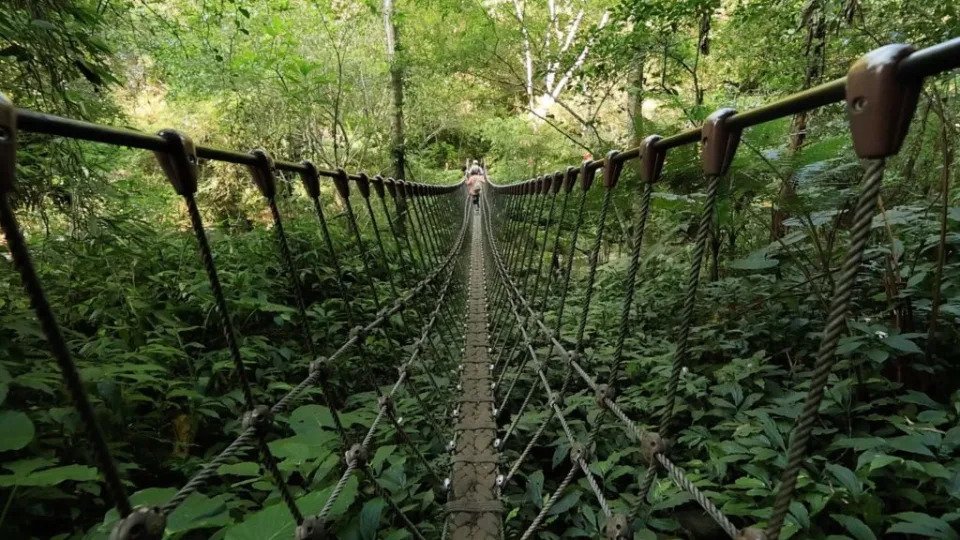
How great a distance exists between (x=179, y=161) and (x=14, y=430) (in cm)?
48

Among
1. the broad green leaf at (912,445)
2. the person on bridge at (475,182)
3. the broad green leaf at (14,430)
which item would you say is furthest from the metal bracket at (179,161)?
the person on bridge at (475,182)

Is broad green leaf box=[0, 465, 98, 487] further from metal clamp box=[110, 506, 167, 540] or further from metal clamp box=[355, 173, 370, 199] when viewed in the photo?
metal clamp box=[355, 173, 370, 199]

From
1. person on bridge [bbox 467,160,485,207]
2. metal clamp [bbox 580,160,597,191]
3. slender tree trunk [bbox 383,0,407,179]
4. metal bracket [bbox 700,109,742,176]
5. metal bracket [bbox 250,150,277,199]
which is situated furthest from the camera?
person on bridge [bbox 467,160,485,207]

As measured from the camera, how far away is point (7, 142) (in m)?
0.32

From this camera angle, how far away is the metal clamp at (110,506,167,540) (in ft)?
1.18

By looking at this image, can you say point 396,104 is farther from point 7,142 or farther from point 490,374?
point 7,142

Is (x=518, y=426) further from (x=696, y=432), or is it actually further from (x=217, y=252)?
(x=217, y=252)

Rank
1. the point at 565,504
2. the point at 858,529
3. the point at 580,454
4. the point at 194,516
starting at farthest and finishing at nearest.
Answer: the point at 565,504
the point at 580,454
the point at 858,529
the point at 194,516

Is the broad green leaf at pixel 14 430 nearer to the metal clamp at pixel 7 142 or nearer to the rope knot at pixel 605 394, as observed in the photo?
the metal clamp at pixel 7 142

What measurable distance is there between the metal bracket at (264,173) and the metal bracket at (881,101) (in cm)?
72

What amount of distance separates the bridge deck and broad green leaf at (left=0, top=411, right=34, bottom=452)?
2.43ft

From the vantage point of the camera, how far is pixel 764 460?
0.98 m

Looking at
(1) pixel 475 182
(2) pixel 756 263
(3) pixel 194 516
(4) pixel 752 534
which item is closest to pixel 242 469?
(3) pixel 194 516

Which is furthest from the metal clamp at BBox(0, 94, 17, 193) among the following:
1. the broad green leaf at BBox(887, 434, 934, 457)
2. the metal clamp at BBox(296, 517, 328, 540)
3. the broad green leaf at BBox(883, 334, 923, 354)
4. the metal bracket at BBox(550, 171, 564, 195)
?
the metal bracket at BBox(550, 171, 564, 195)
